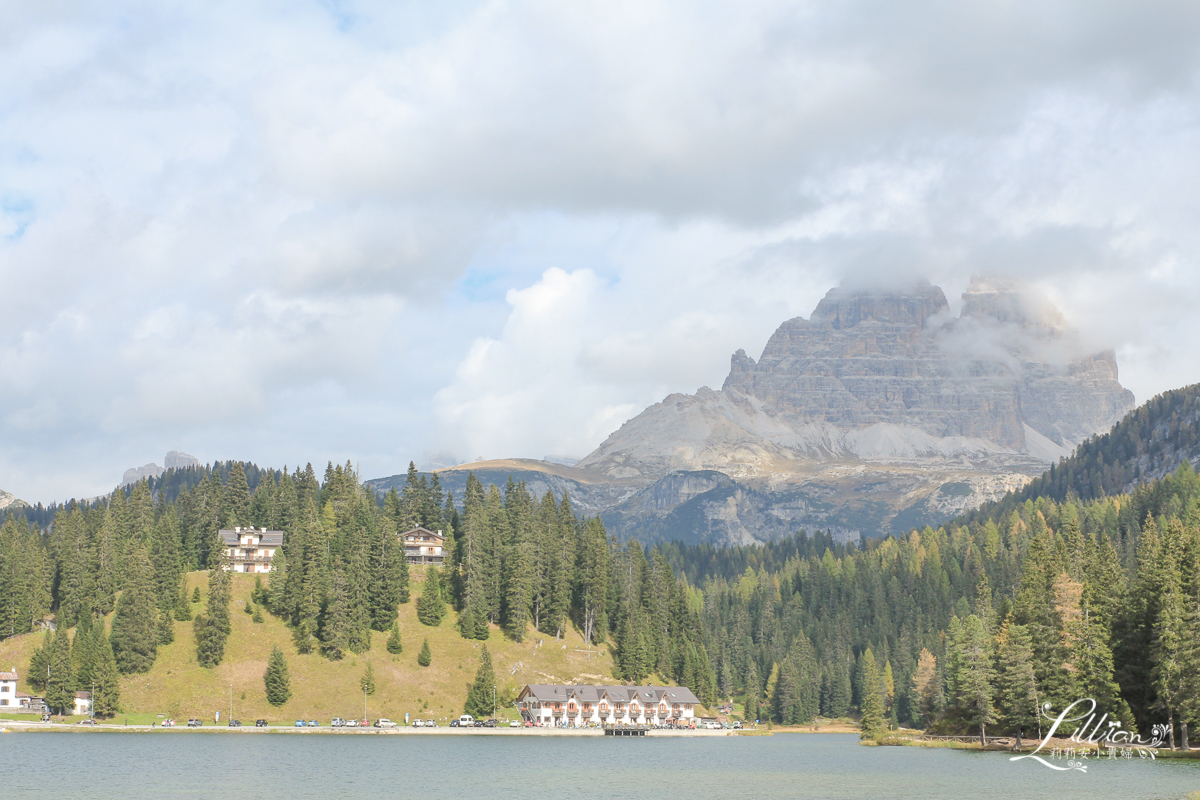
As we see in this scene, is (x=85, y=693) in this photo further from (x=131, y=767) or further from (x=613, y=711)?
(x=613, y=711)

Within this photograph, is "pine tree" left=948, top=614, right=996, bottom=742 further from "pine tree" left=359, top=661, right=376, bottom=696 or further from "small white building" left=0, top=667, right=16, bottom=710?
"small white building" left=0, top=667, right=16, bottom=710

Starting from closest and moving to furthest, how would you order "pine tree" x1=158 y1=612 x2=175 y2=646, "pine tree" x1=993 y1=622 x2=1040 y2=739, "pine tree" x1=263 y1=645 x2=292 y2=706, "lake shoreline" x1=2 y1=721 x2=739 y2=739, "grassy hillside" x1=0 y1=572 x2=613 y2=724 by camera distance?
"pine tree" x1=993 y1=622 x2=1040 y2=739 → "lake shoreline" x1=2 y1=721 x2=739 y2=739 → "grassy hillside" x1=0 y1=572 x2=613 y2=724 → "pine tree" x1=263 y1=645 x2=292 y2=706 → "pine tree" x1=158 y1=612 x2=175 y2=646

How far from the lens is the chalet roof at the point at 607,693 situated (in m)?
181

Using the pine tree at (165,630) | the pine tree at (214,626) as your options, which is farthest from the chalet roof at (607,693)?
the pine tree at (165,630)

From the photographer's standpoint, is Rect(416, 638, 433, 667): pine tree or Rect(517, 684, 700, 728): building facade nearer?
Rect(517, 684, 700, 728): building facade

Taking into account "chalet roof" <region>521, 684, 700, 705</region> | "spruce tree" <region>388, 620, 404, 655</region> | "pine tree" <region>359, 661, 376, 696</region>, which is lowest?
"chalet roof" <region>521, 684, 700, 705</region>

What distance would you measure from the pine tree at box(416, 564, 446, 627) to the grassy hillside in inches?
50.6

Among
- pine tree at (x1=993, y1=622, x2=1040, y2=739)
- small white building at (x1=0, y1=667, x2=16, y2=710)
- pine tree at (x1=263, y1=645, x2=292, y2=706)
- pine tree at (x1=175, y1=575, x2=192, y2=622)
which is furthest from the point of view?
pine tree at (x1=175, y1=575, x2=192, y2=622)

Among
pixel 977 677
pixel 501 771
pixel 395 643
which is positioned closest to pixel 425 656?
pixel 395 643

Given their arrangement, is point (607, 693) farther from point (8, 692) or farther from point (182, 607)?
point (8, 692)

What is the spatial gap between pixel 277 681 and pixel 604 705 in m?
50.4

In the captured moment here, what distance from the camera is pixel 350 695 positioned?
172m

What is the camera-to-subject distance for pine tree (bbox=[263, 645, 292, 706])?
552ft
